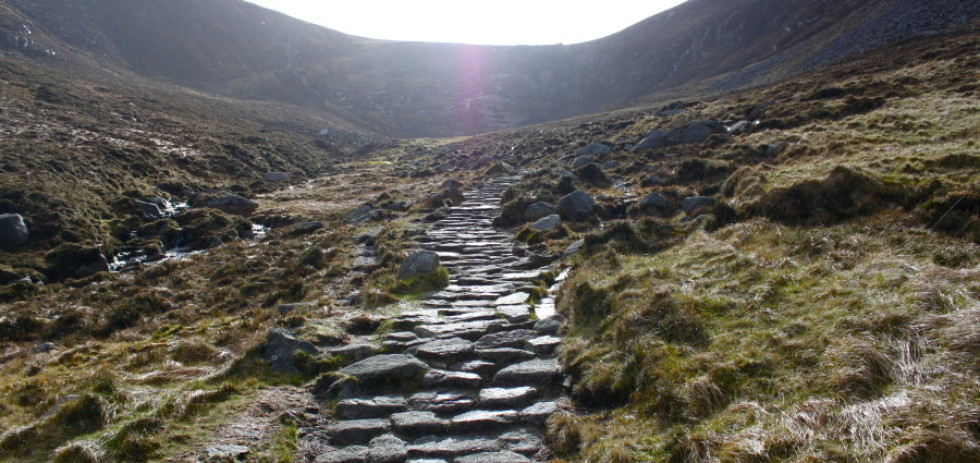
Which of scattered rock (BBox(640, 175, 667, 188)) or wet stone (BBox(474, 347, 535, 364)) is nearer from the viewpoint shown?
wet stone (BBox(474, 347, 535, 364))

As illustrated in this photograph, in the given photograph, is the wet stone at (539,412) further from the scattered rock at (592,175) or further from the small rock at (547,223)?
the scattered rock at (592,175)

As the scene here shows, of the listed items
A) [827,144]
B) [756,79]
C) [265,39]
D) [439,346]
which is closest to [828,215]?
[439,346]

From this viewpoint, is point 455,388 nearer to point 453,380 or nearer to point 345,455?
point 453,380

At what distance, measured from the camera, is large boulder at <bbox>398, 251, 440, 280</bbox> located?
1328cm

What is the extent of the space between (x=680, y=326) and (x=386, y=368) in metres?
4.41

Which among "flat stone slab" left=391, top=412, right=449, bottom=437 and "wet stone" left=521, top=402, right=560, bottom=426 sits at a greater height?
"flat stone slab" left=391, top=412, right=449, bottom=437

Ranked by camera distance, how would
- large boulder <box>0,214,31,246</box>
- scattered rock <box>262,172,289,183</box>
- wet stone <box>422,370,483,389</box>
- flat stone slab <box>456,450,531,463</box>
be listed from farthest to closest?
scattered rock <box>262,172,289,183</box>, large boulder <box>0,214,31,246</box>, wet stone <box>422,370,483,389</box>, flat stone slab <box>456,450,531,463</box>

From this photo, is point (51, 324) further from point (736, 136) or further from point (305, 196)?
point (736, 136)

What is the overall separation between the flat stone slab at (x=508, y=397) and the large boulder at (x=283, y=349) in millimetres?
3226

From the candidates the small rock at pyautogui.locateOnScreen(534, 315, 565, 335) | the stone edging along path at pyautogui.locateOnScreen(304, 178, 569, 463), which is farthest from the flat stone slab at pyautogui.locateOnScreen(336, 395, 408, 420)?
the small rock at pyautogui.locateOnScreen(534, 315, 565, 335)

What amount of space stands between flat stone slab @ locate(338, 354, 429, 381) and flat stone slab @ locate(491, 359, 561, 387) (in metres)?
1.28

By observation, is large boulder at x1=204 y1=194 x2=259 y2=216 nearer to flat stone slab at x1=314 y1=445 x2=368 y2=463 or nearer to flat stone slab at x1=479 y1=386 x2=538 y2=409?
flat stone slab at x1=479 y1=386 x2=538 y2=409

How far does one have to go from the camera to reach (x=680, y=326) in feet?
22.3

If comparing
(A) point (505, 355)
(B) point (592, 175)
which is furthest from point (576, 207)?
(A) point (505, 355)
